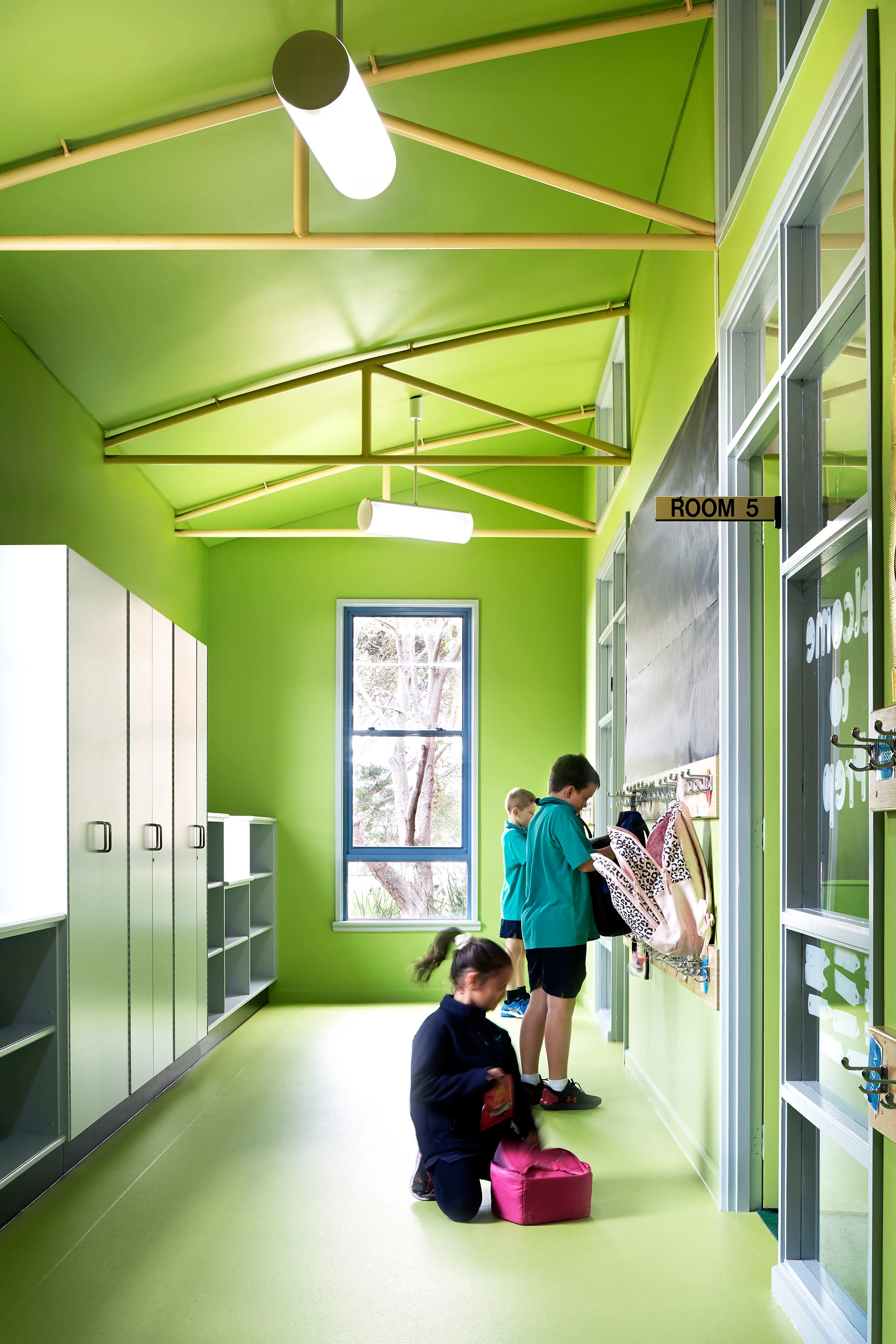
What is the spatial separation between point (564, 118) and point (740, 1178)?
394cm

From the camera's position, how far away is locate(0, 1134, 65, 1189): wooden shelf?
3.54 metres

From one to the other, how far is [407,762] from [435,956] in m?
4.75

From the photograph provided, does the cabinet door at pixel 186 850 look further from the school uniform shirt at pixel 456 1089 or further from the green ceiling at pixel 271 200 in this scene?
the school uniform shirt at pixel 456 1089

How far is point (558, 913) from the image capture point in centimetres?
489

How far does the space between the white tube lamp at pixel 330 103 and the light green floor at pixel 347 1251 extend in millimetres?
2949

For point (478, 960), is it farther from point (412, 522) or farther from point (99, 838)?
point (412, 522)

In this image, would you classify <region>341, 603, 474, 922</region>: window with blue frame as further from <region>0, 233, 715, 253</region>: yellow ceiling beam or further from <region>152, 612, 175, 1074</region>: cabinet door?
<region>0, 233, 715, 253</region>: yellow ceiling beam

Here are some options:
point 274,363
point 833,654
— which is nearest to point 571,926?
point 833,654

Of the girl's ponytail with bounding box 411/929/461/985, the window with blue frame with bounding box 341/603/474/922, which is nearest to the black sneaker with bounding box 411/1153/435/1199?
the girl's ponytail with bounding box 411/929/461/985

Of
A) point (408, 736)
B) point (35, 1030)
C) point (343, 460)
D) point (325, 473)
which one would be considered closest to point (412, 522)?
point (343, 460)

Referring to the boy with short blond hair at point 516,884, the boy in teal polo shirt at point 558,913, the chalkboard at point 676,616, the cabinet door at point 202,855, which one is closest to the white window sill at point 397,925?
the boy with short blond hair at point 516,884

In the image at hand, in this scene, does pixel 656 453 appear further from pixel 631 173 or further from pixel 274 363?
pixel 274 363

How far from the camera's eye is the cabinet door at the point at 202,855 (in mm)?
6051

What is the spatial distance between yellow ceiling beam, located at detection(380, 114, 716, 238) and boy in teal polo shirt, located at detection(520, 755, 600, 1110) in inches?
88.7
